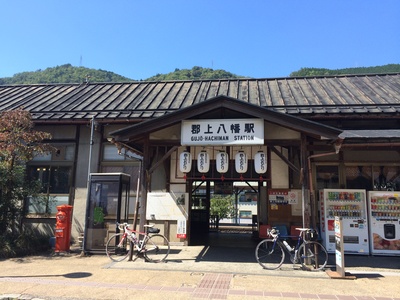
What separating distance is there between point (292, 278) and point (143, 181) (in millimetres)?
4826

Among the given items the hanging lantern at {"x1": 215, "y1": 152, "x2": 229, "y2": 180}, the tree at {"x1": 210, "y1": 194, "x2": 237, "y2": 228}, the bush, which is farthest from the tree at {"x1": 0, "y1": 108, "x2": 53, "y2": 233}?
the tree at {"x1": 210, "y1": 194, "x2": 237, "y2": 228}

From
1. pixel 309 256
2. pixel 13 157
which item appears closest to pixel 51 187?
pixel 13 157

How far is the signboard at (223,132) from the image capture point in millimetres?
8531

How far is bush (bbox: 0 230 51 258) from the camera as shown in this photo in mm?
9367

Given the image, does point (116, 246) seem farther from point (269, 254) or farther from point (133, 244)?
point (269, 254)

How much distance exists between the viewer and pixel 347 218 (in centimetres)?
1008

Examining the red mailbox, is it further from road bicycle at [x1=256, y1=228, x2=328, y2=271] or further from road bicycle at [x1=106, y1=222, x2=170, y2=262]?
road bicycle at [x1=256, y1=228, x2=328, y2=271]

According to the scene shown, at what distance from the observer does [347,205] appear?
10172mm

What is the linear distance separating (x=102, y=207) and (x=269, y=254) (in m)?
5.58

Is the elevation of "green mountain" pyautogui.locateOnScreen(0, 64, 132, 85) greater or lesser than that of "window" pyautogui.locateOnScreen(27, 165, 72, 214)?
greater

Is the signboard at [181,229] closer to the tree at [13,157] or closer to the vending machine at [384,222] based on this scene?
the tree at [13,157]

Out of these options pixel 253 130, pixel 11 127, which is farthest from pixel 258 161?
pixel 11 127

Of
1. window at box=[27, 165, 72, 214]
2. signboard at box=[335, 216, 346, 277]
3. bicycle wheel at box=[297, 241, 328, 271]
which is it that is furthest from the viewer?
window at box=[27, 165, 72, 214]

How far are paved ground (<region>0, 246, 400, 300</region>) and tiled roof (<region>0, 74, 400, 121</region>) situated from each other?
545 cm
